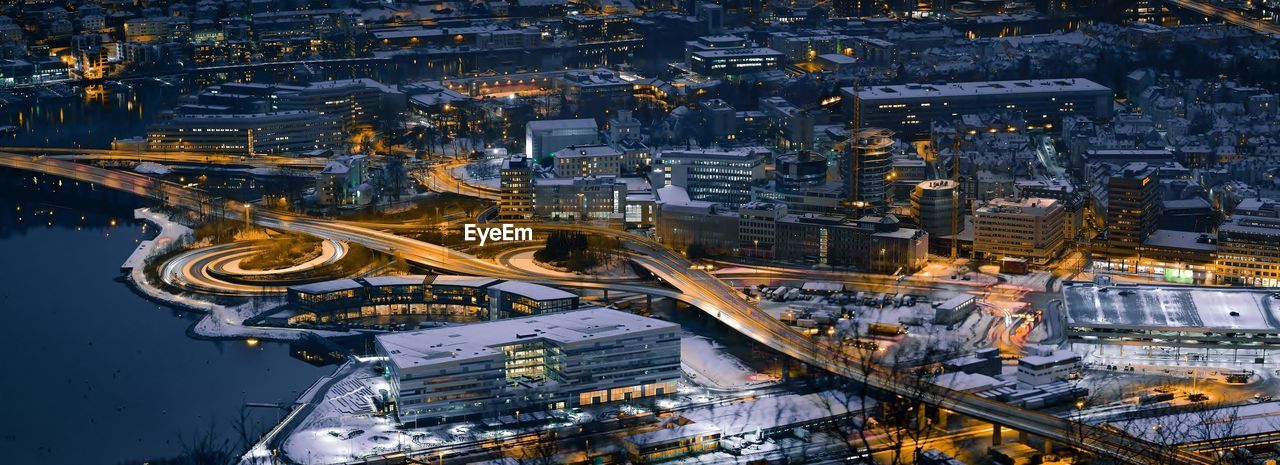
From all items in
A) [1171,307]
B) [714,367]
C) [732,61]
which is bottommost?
[714,367]

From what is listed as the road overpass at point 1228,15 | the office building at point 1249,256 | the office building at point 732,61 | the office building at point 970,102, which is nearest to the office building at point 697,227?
the office building at point 1249,256

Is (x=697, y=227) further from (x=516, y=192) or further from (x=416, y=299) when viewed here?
(x=416, y=299)

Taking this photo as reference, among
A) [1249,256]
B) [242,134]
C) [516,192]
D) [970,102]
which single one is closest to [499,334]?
[516,192]

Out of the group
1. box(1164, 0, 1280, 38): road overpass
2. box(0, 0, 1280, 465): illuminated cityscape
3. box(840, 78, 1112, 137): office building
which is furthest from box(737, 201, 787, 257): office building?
box(1164, 0, 1280, 38): road overpass

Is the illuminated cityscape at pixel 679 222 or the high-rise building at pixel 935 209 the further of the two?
the high-rise building at pixel 935 209

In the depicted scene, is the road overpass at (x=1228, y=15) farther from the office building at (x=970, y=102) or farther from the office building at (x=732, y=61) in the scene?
the office building at (x=732, y=61)

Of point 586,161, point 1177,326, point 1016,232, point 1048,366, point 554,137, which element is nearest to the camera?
point 1048,366

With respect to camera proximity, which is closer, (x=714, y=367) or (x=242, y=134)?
(x=714, y=367)

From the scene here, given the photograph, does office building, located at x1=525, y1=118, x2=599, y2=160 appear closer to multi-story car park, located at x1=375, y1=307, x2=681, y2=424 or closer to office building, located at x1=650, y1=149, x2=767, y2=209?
office building, located at x1=650, y1=149, x2=767, y2=209
